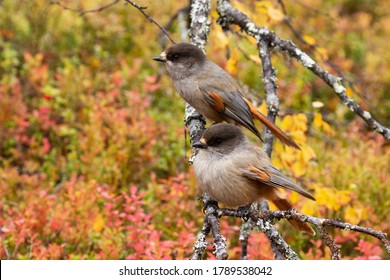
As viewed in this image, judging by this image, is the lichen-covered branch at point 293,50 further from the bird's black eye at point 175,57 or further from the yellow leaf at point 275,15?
the bird's black eye at point 175,57

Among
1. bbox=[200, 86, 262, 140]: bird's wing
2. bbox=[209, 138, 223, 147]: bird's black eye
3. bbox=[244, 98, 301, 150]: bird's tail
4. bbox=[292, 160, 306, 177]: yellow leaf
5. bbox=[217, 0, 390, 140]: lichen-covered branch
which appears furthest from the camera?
bbox=[292, 160, 306, 177]: yellow leaf

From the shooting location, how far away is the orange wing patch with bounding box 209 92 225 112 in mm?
4844

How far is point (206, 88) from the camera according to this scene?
4.92 m

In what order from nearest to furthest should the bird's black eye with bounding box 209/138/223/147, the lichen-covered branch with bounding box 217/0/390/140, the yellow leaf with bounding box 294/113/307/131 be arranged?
the bird's black eye with bounding box 209/138/223/147, the lichen-covered branch with bounding box 217/0/390/140, the yellow leaf with bounding box 294/113/307/131

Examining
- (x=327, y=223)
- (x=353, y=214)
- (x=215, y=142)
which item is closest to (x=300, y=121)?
(x=353, y=214)

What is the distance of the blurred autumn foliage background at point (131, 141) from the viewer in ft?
17.0

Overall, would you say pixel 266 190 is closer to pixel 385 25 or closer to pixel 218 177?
pixel 218 177

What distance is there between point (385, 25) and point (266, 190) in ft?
24.9

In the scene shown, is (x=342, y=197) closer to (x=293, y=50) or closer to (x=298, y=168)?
(x=298, y=168)

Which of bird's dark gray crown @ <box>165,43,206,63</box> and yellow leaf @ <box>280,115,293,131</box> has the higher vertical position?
bird's dark gray crown @ <box>165,43,206,63</box>

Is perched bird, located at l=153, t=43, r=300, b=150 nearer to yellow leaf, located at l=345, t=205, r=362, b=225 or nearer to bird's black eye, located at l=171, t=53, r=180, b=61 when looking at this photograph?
bird's black eye, located at l=171, t=53, r=180, b=61

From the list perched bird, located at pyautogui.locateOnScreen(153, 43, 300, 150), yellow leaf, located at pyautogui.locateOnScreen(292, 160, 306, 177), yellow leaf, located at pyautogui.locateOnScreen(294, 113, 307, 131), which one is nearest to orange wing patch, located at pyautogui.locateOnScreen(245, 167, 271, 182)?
perched bird, located at pyautogui.locateOnScreen(153, 43, 300, 150)

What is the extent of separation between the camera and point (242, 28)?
16.8ft

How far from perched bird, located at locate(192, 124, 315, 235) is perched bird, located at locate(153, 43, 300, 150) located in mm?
786
